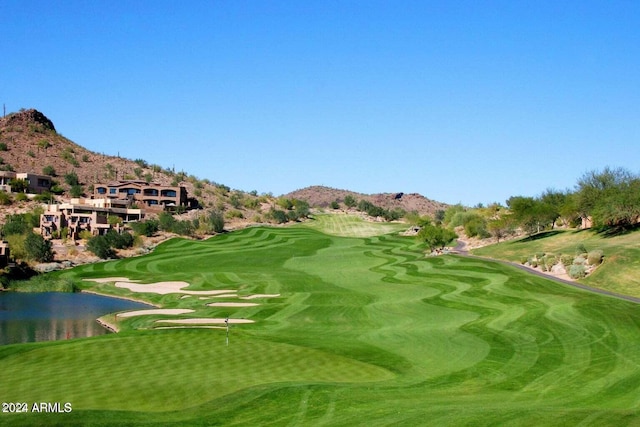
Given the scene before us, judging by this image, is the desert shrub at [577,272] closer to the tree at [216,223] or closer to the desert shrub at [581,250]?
the desert shrub at [581,250]

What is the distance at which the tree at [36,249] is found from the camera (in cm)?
8431

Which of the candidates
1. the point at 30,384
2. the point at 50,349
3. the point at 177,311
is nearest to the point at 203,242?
the point at 177,311

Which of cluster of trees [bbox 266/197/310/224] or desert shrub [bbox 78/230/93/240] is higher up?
cluster of trees [bbox 266/197/310/224]

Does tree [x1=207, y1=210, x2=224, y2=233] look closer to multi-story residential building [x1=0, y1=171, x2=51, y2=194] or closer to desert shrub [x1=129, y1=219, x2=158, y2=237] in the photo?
desert shrub [x1=129, y1=219, x2=158, y2=237]

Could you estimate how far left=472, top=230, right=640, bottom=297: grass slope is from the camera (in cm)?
5675

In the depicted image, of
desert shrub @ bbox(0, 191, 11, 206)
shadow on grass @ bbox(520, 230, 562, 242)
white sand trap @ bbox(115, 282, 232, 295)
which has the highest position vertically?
desert shrub @ bbox(0, 191, 11, 206)

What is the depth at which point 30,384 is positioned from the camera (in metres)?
25.4

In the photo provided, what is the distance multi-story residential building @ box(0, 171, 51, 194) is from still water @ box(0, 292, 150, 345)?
58.9m

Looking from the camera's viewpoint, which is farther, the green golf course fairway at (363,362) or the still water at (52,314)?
the still water at (52,314)

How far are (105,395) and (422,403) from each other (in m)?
11.3

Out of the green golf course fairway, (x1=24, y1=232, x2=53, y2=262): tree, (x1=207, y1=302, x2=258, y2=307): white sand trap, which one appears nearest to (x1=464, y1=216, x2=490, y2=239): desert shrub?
the green golf course fairway

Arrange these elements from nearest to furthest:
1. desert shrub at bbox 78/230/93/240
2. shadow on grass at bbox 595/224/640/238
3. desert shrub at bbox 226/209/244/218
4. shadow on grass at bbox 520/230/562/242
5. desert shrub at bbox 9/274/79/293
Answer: desert shrub at bbox 9/274/79/293, shadow on grass at bbox 595/224/640/238, shadow on grass at bbox 520/230/562/242, desert shrub at bbox 78/230/93/240, desert shrub at bbox 226/209/244/218

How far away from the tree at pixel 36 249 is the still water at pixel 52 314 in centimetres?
1581

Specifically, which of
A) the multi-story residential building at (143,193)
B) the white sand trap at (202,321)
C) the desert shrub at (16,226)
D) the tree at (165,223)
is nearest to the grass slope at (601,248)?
the white sand trap at (202,321)
